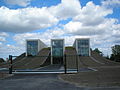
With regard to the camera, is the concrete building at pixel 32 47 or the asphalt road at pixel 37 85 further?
the concrete building at pixel 32 47

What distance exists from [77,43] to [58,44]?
836cm

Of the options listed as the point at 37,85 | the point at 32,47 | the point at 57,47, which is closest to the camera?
the point at 37,85

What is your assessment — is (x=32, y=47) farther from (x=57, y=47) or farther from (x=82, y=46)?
(x=82, y=46)

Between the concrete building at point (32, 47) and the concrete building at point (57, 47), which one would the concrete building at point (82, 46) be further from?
the concrete building at point (32, 47)

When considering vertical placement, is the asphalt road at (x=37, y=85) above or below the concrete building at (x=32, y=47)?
below

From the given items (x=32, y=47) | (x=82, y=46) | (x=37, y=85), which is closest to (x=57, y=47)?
(x=82, y=46)

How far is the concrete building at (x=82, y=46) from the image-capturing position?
221ft

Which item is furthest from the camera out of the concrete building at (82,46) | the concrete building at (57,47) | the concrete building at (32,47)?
the concrete building at (32,47)

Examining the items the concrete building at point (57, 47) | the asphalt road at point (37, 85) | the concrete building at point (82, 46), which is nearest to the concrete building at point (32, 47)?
the concrete building at point (57, 47)

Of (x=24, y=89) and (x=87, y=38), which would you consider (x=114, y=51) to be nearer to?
(x=87, y=38)

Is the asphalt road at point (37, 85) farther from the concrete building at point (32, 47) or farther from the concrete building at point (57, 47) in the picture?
the concrete building at point (32, 47)

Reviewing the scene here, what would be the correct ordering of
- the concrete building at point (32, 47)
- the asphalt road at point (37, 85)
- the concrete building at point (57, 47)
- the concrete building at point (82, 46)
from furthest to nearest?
the concrete building at point (32, 47), the concrete building at point (82, 46), the concrete building at point (57, 47), the asphalt road at point (37, 85)

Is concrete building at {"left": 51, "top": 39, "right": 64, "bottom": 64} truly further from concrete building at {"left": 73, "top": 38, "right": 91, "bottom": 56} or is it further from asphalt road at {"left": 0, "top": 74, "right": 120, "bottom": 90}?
asphalt road at {"left": 0, "top": 74, "right": 120, "bottom": 90}

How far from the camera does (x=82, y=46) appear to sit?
223 feet
